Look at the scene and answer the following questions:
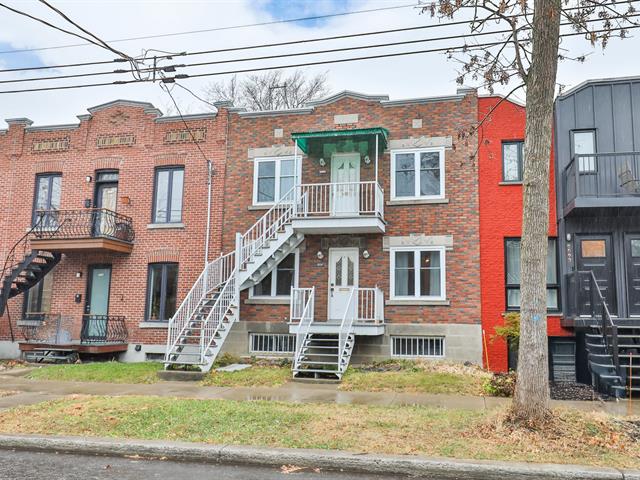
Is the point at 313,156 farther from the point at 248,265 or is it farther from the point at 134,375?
the point at 134,375

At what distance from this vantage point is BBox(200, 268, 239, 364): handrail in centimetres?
1358

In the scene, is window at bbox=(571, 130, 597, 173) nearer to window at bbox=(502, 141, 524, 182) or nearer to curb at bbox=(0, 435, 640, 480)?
window at bbox=(502, 141, 524, 182)

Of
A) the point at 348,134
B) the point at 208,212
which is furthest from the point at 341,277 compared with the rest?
the point at 208,212

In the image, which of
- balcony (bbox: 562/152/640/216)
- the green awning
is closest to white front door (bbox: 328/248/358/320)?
the green awning

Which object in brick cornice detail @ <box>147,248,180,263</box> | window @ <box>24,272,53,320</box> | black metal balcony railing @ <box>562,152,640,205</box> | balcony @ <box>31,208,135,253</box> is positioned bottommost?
window @ <box>24,272,53,320</box>

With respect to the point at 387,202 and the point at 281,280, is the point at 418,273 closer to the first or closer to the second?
the point at 387,202

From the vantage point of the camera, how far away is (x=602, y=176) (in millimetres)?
14359

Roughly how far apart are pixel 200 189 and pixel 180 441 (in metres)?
11.4

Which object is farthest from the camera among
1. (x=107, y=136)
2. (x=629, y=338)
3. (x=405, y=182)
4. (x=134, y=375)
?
(x=107, y=136)

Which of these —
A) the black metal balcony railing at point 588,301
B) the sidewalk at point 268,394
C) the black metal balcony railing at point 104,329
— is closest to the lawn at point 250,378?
the sidewalk at point 268,394

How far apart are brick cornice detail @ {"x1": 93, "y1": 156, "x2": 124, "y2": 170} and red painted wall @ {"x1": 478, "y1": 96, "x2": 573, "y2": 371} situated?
11302mm

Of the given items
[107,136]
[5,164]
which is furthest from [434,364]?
[5,164]

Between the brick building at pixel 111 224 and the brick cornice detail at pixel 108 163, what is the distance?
0.11 feet

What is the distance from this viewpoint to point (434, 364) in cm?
1426
